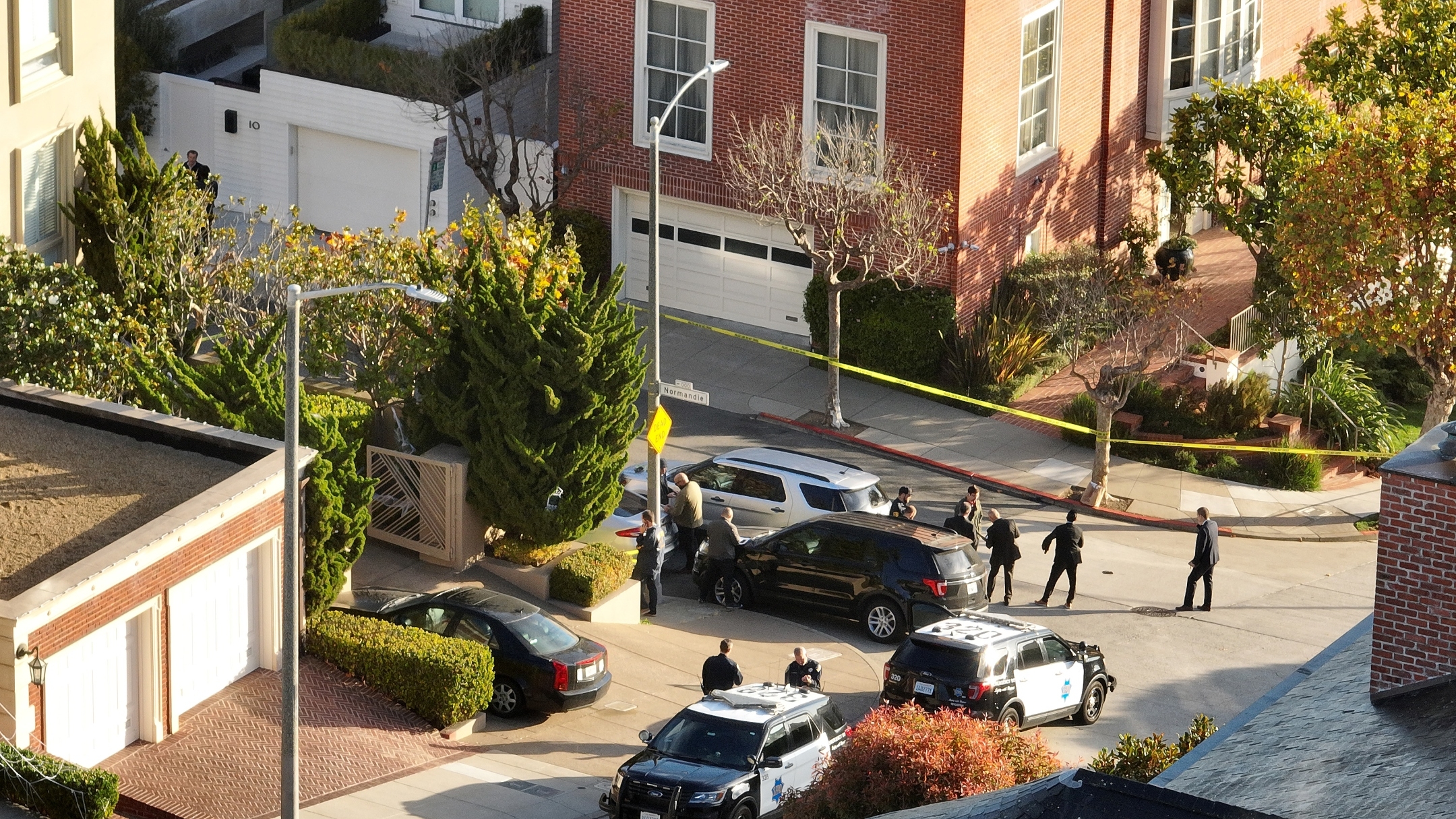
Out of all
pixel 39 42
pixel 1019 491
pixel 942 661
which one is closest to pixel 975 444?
pixel 1019 491

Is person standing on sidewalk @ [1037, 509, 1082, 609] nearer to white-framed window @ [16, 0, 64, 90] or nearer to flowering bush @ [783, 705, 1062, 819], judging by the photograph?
flowering bush @ [783, 705, 1062, 819]

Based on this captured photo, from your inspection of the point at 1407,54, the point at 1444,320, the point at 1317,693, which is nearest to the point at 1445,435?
the point at 1317,693

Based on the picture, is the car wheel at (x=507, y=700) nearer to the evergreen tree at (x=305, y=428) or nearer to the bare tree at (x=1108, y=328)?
the evergreen tree at (x=305, y=428)

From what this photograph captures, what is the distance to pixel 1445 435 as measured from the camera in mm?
16422

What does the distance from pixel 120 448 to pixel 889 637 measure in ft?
33.3

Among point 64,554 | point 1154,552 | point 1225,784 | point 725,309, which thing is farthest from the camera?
point 725,309

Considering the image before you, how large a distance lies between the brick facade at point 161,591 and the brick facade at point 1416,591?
1169 centimetres

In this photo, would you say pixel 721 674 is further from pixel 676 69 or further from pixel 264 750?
pixel 676 69

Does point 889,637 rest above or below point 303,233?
below

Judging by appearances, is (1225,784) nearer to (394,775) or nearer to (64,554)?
(394,775)

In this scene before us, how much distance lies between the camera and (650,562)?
27359mm

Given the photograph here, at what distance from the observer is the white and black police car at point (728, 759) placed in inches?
786

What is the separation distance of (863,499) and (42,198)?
1300 centimetres

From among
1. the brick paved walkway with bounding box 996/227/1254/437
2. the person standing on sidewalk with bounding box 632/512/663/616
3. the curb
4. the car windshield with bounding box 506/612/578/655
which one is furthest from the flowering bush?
the brick paved walkway with bounding box 996/227/1254/437
